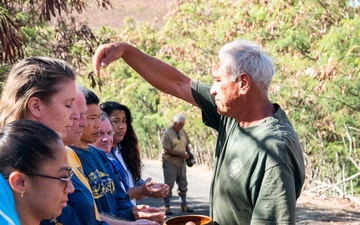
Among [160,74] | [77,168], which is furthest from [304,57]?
[77,168]

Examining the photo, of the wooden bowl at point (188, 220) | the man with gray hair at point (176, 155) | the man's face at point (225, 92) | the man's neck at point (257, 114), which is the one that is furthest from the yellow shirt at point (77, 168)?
the man with gray hair at point (176, 155)

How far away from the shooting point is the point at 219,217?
3.68 meters

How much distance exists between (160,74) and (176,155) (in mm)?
8607

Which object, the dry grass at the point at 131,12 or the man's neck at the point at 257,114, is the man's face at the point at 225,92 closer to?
the man's neck at the point at 257,114

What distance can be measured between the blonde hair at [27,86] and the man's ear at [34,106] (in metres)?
0.01

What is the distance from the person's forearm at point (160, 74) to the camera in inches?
165

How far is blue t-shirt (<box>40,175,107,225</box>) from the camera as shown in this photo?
103 inches

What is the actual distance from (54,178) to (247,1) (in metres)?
14.6

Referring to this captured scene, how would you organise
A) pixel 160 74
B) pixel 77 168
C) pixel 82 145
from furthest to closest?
pixel 160 74 → pixel 82 145 → pixel 77 168

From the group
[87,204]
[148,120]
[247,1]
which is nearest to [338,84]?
[247,1]

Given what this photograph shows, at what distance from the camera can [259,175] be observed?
133 inches

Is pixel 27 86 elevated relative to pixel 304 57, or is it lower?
lower

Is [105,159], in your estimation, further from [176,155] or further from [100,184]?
[176,155]

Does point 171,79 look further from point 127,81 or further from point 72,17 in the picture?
point 127,81
